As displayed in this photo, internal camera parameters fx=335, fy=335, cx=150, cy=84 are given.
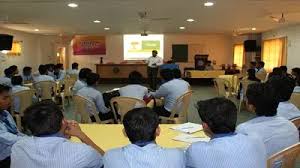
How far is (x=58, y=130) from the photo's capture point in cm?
177

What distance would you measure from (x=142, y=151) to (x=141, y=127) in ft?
0.40

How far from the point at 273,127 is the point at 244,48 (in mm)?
13489

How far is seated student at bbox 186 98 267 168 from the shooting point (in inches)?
63.6

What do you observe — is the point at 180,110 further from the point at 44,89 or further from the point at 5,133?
the point at 44,89

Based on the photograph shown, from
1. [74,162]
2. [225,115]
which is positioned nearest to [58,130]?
[74,162]

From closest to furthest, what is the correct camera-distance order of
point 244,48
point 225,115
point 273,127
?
1. point 225,115
2. point 273,127
3. point 244,48

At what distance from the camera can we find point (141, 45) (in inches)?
661

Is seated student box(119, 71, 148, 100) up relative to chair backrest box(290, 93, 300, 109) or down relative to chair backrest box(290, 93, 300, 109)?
up

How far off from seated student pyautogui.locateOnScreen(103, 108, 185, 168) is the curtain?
1493cm

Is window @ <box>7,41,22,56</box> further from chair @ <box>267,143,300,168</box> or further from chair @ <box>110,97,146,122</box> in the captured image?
chair @ <box>267,143,300,168</box>

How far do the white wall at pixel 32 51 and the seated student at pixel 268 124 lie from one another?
35.6 feet

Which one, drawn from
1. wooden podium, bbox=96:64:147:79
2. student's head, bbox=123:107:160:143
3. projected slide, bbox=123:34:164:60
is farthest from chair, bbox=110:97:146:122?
projected slide, bbox=123:34:164:60

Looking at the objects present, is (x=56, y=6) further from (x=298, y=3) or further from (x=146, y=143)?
(x=146, y=143)

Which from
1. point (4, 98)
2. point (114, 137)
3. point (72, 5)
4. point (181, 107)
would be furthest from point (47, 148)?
point (72, 5)
